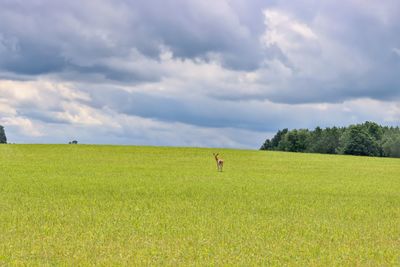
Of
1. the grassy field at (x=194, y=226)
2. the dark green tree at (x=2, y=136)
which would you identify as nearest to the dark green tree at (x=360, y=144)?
the dark green tree at (x=2, y=136)

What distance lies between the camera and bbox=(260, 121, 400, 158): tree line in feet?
473

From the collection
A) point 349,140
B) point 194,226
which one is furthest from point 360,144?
point 194,226

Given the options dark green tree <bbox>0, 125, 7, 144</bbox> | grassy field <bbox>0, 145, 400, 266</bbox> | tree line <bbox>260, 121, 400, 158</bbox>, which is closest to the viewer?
grassy field <bbox>0, 145, 400, 266</bbox>

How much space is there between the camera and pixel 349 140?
14600cm

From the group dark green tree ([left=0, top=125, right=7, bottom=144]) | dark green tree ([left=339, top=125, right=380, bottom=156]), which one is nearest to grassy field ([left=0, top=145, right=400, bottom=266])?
dark green tree ([left=339, top=125, right=380, bottom=156])

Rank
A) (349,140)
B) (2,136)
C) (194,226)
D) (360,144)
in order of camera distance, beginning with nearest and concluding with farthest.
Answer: (194,226), (360,144), (349,140), (2,136)

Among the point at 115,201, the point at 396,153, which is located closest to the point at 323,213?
the point at 115,201

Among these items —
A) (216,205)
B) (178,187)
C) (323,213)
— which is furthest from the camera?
(178,187)

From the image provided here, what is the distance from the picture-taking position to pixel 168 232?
1748 centimetres

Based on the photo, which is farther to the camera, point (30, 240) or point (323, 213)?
point (323, 213)

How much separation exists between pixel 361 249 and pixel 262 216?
6.61 metres

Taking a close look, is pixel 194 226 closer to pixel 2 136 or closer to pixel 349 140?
pixel 349 140

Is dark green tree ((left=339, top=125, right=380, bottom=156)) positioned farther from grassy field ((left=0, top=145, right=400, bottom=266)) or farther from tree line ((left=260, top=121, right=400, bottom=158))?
grassy field ((left=0, top=145, right=400, bottom=266))

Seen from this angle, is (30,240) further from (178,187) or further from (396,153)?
(396,153)
